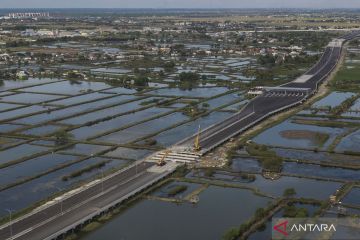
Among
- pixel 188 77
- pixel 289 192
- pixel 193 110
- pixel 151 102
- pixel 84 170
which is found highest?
pixel 289 192

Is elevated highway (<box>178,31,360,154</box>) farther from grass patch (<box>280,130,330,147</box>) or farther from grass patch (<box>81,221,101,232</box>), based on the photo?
grass patch (<box>81,221,101,232</box>)

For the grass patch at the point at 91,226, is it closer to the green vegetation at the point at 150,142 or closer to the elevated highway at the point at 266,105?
the elevated highway at the point at 266,105

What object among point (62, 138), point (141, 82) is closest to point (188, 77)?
point (141, 82)

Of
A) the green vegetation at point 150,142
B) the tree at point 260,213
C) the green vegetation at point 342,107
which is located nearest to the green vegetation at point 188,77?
the green vegetation at point 342,107

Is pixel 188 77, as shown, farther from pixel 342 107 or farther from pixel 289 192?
pixel 289 192

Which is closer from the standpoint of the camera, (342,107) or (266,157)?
(266,157)

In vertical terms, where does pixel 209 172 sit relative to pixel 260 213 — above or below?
below

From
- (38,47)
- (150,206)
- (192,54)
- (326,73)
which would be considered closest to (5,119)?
(150,206)

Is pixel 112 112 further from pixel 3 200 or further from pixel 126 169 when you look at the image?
pixel 3 200
